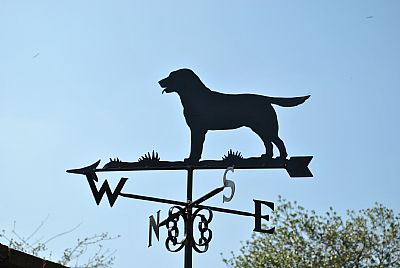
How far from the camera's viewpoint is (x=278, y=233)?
1480 cm

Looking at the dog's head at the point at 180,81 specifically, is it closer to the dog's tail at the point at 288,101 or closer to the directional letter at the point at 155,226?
the dog's tail at the point at 288,101

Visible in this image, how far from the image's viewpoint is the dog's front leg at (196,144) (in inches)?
185

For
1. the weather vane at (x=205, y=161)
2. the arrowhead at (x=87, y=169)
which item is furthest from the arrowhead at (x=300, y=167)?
the arrowhead at (x=87, y=169)

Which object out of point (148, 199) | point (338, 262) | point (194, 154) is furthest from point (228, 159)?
point (338, 262)

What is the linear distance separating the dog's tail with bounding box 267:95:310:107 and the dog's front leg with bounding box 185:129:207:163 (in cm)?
48

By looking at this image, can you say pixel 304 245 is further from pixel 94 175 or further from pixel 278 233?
pixel 94 175

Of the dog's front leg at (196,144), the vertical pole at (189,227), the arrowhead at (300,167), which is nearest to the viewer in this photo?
the vertical pole at (189,227)

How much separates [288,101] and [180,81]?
686mm

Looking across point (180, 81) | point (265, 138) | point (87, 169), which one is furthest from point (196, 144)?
point (87, 169)

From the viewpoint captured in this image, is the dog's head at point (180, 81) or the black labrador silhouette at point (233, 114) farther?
the dog's head at point (180, 81)

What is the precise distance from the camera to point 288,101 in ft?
16.6

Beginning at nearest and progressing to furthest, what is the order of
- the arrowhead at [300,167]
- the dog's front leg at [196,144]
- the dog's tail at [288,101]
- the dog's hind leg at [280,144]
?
1. the arrowhead at [300,167]
2. the dog's front leg at [196,144]
3. the dog's hind leg at [280,144]
4. the dog's tail at [288,101]

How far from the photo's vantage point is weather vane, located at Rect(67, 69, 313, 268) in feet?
14.5

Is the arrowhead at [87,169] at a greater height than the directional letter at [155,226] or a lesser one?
greater
